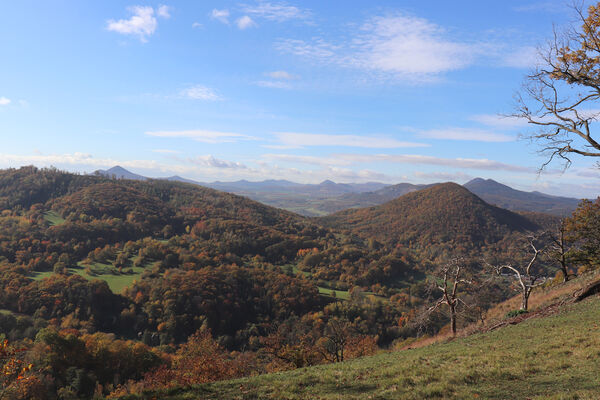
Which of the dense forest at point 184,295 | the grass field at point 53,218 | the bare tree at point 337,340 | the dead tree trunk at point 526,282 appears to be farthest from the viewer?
the grass field at point 53,218

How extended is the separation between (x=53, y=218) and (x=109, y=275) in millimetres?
83178

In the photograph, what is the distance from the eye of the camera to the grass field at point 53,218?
16574 cm

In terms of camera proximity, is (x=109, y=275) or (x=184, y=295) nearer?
(x=184, y=295)

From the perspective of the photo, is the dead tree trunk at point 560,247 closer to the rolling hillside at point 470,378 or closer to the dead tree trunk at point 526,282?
the dead tree trunk at point 526,282

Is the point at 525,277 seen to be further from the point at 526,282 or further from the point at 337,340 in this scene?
the point at 337,340

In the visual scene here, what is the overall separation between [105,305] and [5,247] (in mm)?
69535

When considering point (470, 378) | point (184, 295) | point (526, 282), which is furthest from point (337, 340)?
point (184, 295)

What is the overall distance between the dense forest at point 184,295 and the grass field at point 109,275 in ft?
3.09

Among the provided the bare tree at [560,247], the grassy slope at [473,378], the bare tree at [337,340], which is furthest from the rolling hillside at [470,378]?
the bare tree at [560,247]


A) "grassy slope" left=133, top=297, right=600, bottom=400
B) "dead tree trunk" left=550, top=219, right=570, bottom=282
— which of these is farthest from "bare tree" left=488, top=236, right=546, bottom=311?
"grassy slope" left=133, top=297, right=600, bottom=400

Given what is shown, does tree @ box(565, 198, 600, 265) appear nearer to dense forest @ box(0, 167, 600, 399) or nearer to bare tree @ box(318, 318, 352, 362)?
dense forest @ box(0, 167, 600, 399)

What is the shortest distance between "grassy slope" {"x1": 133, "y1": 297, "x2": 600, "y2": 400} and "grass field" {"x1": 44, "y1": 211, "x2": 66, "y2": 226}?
202 metres

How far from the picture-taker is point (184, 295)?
327 ft

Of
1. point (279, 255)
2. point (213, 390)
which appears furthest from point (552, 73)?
point (279, 255)
